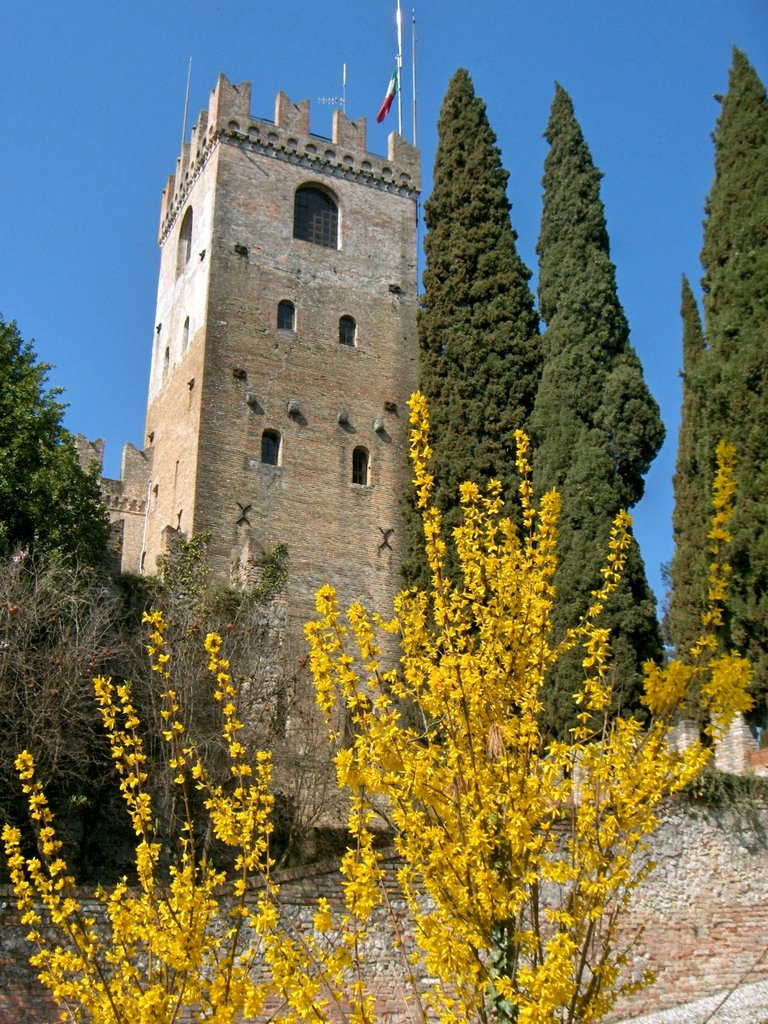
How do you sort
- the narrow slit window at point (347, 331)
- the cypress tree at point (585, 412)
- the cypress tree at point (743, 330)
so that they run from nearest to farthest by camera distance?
the cypress tree at point (743, 330), the cypress tree at point (585, 412), the narrow slit window at point (347, 331)

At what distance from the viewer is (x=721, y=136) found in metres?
20.2

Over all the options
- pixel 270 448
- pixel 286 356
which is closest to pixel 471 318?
pixel 286 356

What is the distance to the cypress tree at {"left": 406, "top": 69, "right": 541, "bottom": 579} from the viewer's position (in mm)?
23281

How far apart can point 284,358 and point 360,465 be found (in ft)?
10.5

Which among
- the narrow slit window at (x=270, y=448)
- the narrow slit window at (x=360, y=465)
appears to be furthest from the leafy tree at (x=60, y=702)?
the narrow slit window at (x=360, y=465)

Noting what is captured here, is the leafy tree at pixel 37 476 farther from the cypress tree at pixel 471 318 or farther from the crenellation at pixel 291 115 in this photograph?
the crenellation at pixel 291 115

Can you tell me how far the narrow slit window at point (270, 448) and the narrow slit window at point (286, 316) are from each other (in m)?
2.98

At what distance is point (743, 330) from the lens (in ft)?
59.3

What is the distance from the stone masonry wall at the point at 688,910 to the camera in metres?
12.6

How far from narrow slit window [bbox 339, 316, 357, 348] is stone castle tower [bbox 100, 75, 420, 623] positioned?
0.04 metres

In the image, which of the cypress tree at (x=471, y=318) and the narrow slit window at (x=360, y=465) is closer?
the cypress tree at (x=471, y=318)

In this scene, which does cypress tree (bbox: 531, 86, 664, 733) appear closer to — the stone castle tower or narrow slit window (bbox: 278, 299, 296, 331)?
the stone castle tower

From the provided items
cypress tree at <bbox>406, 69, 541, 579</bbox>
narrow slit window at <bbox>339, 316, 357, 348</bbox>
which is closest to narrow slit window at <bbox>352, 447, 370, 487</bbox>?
cypress tree at <bbox>406, 69, 541, 579</bbox>

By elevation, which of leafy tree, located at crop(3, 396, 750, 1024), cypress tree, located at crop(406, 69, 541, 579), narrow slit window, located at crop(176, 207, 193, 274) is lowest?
leafy tree, located at crop(3, 396, 750, 1024)
